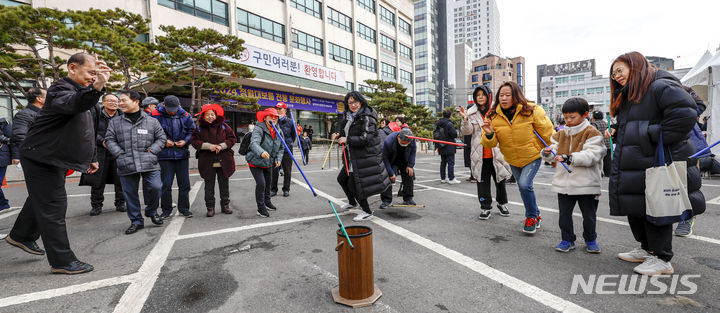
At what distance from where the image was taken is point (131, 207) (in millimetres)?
4387

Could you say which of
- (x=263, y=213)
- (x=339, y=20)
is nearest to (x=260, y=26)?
(x=339, y=20)

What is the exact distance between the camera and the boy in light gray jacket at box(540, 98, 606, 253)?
129 inches

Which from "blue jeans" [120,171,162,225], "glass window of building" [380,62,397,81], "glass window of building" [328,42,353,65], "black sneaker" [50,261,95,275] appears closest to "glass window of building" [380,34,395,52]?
"glass window of building" [380,62,397,81]

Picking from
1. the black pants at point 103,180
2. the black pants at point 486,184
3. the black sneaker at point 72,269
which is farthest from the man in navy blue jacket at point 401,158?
the black pants at point 103,180

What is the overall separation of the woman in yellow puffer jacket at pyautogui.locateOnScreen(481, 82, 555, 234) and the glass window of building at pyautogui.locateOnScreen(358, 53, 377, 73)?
107ft

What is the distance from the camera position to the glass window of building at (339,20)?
106ft

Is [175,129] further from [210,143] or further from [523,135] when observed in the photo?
[523,135]

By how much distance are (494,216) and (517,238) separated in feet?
3.58

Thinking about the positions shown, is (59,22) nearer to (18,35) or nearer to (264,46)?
(18,35)

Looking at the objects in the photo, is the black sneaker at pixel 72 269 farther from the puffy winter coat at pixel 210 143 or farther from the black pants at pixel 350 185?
the black pants at pixel 350 185

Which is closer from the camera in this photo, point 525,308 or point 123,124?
point 525,308

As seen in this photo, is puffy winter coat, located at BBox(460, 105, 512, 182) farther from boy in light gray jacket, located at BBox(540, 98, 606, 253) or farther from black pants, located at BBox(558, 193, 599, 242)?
black pants, located at BBox(558, 193, 599, 242)

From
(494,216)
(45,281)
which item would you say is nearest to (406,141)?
(494,216)

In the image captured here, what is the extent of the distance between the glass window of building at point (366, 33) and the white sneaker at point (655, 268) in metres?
36.0
